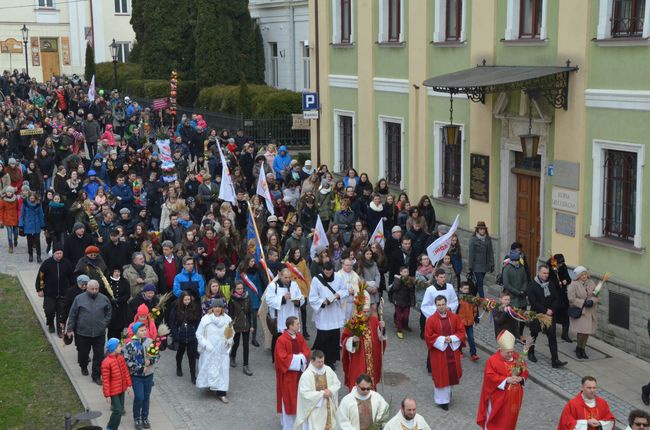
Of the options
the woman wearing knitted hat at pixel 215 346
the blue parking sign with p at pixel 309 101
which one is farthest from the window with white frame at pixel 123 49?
the woman wearing knitted hat at pixel 215 346

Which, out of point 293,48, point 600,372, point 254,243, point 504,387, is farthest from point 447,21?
point 293,48

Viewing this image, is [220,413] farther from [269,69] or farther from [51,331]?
[269,69]

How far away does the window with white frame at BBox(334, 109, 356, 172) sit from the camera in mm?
26203

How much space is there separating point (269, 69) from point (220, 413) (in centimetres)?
3015

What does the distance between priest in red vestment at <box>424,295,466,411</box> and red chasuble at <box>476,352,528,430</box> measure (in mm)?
1691

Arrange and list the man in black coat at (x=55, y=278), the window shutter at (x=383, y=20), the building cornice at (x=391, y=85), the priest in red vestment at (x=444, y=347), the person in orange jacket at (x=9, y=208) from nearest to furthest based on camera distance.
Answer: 1. the priest in red vestment at (x=444, y=347)
2. the man in black coat at (x=55, y=278)
3. the person in orange jacket at (x=9, y=208)
4. the building cornice at (x=391, y=85)
5. the window shutter at (x=383, y=20)

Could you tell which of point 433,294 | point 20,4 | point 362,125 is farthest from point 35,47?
point 433,294

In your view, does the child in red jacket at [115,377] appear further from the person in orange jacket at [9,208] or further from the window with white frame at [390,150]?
the window with white frame at [390,150]

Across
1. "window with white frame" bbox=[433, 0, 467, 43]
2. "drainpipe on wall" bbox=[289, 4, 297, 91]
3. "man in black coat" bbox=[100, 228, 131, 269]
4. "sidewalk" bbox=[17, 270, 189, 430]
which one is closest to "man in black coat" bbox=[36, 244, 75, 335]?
"sidewalk" bbox=[17, 270, 189, 430]

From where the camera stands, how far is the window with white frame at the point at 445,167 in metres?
21.2

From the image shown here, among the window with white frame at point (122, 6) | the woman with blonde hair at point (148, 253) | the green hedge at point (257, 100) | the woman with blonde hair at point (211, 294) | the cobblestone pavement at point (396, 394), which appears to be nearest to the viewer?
the cobblestone pavement at point (396, 394)

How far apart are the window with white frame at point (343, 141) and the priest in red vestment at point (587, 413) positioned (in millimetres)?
15870

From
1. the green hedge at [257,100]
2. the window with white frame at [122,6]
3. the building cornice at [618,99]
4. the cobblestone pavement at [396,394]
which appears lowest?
the cobblestone pavement at [396,394]

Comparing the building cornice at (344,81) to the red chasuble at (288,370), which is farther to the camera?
the building cornice at (344,81)
